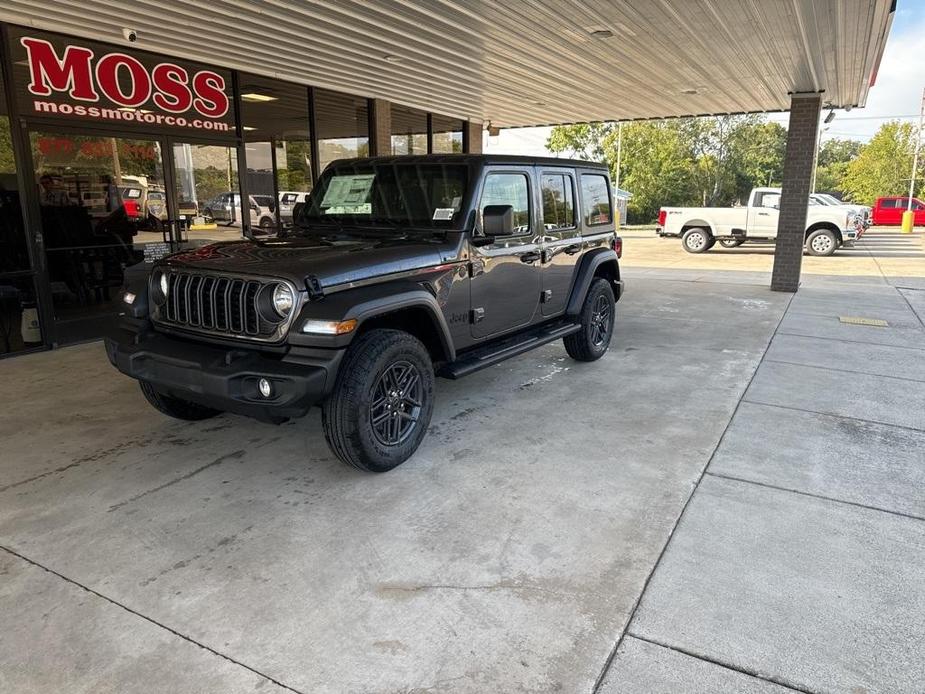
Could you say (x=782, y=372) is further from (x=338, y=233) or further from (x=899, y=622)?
(x=338, y=233)

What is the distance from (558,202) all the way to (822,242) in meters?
15.3

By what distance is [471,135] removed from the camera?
47.3 ft

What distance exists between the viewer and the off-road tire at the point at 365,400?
351 centimetres

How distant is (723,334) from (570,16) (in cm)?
400

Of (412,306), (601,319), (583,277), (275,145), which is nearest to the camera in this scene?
(412,306)

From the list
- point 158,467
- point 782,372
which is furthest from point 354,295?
point 782,372

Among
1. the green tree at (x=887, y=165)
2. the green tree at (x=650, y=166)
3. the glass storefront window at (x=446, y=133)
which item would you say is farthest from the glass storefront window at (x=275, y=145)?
→ the green tree at (x=887, y=165)

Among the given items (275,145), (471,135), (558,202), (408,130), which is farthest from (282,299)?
(471,135)

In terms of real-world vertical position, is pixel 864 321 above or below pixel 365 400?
below

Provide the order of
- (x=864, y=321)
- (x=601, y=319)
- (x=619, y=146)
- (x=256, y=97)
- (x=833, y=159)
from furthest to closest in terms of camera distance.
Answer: (x=833, y=159), (x=619, y=146), (x=256, y=97), (x=864, y=321), (x=601, y=319)

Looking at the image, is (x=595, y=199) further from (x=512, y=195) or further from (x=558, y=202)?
(x=512, y=195)

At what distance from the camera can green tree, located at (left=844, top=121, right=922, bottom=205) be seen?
39969 mm

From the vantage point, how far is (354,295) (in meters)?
3.55

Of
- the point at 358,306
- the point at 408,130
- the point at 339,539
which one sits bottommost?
the point at 339,539
